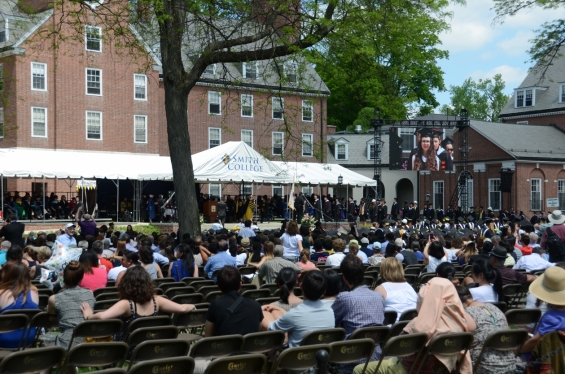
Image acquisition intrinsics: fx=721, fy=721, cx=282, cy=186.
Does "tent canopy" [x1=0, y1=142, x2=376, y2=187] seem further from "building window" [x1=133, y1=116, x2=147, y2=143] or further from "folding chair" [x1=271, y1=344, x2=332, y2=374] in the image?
"folding chair" [x1=271, y1=344, x2=332, y2=374]

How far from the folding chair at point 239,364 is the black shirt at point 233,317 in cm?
124

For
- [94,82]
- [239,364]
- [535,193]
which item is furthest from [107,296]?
[535,193]

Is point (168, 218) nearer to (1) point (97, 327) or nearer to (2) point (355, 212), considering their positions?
(2) point (355, 212)

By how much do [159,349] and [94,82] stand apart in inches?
1557

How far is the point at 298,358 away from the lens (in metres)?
5.80

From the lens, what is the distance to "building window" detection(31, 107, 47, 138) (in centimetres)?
4072

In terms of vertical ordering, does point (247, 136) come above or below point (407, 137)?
below

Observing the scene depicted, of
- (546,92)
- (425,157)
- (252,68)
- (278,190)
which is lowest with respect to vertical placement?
(278,190)

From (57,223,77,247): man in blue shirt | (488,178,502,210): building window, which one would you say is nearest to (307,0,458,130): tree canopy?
(57,223,77,247): man in blue shirt

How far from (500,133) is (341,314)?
162ft

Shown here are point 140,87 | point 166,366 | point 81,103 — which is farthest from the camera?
point 140,87

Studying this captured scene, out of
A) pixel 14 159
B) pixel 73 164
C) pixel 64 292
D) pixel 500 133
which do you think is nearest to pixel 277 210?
pixel 73 164

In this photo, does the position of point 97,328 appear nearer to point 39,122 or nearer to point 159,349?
point 159,349

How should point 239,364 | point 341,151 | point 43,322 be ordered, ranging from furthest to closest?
1. point 341,151
2. point 43,322
3. point 239,364
